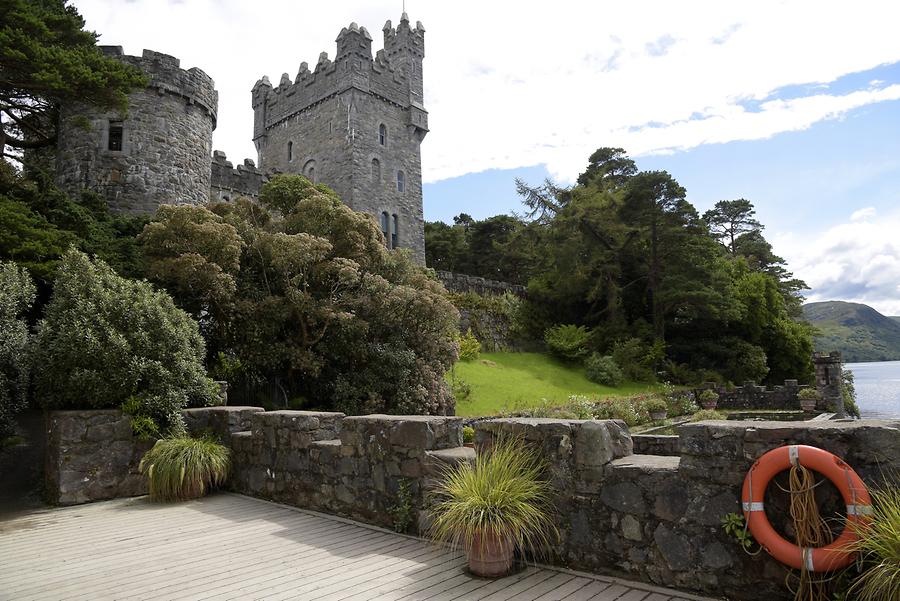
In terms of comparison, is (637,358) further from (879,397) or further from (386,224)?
(879,397)

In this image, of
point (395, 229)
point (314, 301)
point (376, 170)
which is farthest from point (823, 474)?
point (376, 170)

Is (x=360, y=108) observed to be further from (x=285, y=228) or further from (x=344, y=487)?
(x=344, y=487)

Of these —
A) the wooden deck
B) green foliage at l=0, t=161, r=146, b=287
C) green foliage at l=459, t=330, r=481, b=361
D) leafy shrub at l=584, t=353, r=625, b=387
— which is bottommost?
the wooden deck

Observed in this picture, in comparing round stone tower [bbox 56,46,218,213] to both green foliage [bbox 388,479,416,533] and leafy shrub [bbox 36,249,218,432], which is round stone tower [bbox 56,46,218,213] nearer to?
leafy shrub [bbox 36,249,218,432]

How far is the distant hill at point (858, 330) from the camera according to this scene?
134500 millimetres

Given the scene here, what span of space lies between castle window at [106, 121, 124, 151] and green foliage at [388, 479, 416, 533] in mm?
16913

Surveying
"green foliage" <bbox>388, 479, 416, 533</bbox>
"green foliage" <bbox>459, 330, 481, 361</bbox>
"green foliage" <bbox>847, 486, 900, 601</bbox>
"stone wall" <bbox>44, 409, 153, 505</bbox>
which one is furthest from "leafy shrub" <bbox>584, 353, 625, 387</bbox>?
"green foliage" <bbox>847, 486, 900, 601</bbox>

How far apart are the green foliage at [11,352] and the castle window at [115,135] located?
1094cm

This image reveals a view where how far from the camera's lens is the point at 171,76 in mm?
18109

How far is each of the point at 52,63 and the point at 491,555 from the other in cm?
1476

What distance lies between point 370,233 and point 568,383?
13.5 metres

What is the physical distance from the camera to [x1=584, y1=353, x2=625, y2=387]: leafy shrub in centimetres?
2542

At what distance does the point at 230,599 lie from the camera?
392 centimetres

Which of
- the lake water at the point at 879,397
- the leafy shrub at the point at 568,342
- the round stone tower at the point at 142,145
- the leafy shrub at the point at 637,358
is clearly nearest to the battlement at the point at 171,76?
the round stone tower at the point at 142,145
